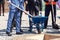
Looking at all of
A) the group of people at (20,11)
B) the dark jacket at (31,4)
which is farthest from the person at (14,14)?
the dark jacket at (31,4)

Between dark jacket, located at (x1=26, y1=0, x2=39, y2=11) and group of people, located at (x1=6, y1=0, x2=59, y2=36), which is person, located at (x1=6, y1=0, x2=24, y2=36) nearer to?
group of people, located at (x1=6, y1=0, x2=59, y2=36)

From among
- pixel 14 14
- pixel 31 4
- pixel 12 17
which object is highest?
pixel 31 4

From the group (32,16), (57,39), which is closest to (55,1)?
(32,16)

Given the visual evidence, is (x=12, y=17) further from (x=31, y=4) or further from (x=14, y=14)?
(x=31, y=4)

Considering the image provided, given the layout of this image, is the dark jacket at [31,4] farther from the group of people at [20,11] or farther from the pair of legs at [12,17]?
the pair of legs at [12,17]

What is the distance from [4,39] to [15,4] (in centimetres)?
135

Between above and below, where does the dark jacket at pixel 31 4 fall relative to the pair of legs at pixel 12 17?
above

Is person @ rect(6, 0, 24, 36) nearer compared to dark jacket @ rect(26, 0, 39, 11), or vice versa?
person @ rect(6, 0, 24, 36)

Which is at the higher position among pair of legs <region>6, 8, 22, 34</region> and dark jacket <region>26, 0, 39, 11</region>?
dark jacket <region>26, 0, 39, 11</region>

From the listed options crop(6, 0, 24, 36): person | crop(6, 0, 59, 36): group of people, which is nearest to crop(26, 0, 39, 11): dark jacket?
crop(6, 0, 59, 36): group of people

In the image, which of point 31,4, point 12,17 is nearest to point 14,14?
point 12,17

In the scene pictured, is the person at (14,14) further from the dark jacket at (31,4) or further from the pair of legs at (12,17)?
the dark jacket at (31,4)

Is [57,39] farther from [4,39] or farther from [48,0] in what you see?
[48,0]

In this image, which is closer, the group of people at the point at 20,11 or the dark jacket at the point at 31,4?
the group of people at the point at 20,11
